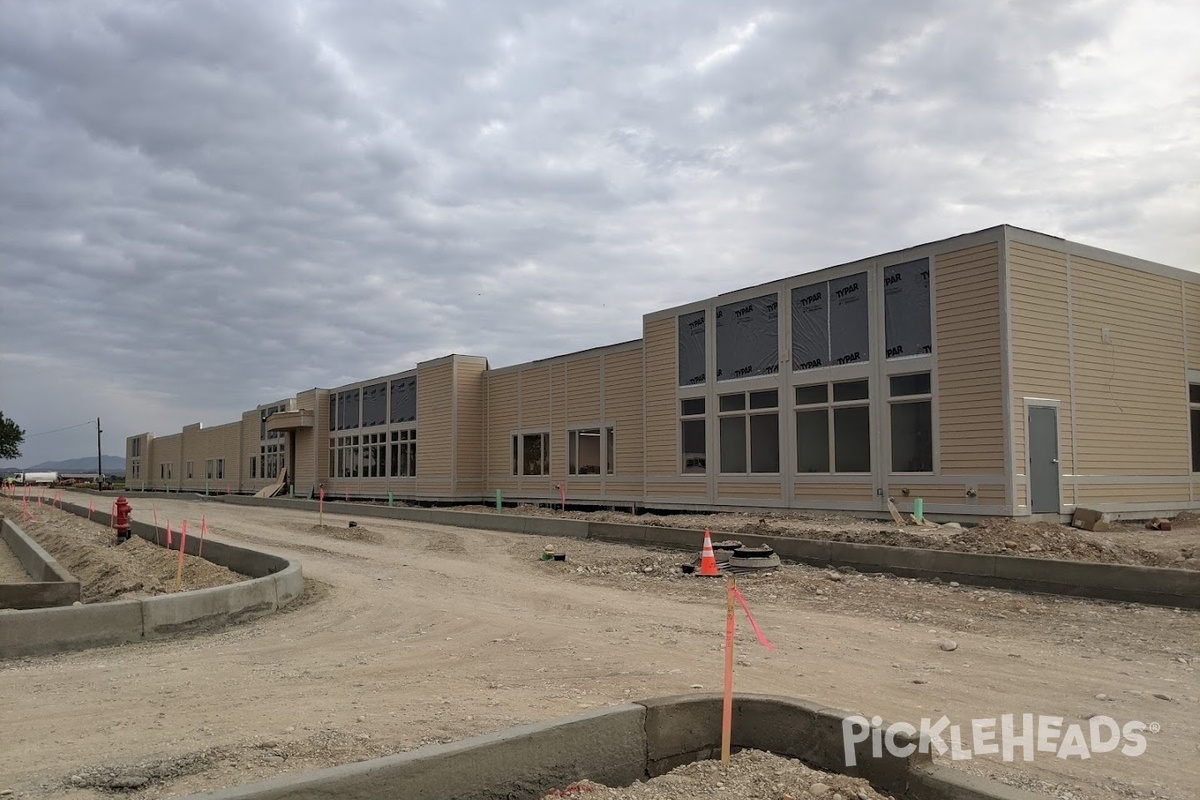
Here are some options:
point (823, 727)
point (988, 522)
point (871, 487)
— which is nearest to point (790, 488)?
point (871, 487)

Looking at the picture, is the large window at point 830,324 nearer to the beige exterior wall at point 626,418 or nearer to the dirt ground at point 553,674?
the beige exterior wall at point 626,418

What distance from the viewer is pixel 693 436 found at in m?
25.3

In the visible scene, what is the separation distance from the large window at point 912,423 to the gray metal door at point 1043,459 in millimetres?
1954

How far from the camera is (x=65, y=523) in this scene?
107ft

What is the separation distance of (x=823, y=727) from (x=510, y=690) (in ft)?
8.77

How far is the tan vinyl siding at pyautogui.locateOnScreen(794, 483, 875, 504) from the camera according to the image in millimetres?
20156

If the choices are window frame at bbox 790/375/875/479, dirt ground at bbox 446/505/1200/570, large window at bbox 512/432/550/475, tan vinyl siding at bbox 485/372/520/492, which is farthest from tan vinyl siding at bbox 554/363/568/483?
window frame at bbox 790/375/875/479

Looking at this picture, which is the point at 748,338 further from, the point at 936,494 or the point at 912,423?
the point at 936,494

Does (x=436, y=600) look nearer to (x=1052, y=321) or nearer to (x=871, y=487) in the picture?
(x=871, y=487)

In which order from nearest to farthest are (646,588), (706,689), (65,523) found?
(706,689) → (646,588) → (65,523)

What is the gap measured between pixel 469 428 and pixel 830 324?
19.7 m

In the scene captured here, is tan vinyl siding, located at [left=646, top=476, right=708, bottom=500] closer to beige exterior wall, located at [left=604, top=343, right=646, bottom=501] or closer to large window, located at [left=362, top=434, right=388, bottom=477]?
beige exterior wall, located at [left=604, top=343, right=646, bottom=501]

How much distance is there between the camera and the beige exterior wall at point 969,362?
1773cm

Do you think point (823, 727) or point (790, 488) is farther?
point (790, 488)
